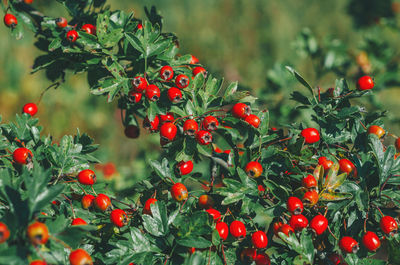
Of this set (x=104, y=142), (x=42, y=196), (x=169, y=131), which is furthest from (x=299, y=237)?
(x=104, y=142)

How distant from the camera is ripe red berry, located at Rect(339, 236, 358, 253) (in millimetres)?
1166

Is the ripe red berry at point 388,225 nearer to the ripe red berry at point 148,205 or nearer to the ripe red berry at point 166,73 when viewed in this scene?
the ripe red berry at point 148,205

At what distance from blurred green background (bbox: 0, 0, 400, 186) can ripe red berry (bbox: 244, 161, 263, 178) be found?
1624 millimetres

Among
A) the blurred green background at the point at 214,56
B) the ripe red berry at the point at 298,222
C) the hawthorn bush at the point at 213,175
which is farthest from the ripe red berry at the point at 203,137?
the blurred green background at the point at 214,56

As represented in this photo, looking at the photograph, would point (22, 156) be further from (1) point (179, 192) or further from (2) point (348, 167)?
(2) point (348, 167)

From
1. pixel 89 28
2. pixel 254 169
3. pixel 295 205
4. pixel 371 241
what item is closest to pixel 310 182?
pixel 295 205

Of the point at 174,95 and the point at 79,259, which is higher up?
the point at 174,95

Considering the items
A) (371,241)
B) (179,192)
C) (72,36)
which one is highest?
(72,36)

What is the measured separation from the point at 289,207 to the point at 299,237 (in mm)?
151

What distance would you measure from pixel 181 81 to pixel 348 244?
886 millimetres

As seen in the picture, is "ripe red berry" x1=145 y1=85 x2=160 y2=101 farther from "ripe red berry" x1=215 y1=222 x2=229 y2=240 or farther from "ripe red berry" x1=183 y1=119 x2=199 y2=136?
"ripe red berry" x1=215 y1=222 x2=229 y2=240

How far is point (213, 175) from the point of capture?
1.50 metres

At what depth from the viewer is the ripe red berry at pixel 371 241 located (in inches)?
46.3

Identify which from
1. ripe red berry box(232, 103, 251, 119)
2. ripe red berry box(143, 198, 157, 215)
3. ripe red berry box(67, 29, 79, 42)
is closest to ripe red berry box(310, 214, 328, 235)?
ripe red berry box(232, 103, 251, 119)
